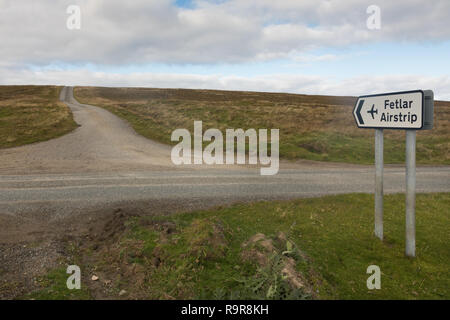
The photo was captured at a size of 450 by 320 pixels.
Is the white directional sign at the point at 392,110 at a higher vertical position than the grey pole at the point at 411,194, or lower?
higher

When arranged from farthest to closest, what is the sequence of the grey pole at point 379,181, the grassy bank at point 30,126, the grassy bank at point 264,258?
the grassy bank at point 30,126
the grey pole at point 379,181
the grassy bank at point 264,258

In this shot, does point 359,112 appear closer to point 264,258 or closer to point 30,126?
point 264,258

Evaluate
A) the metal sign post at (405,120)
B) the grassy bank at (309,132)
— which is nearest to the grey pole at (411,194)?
the metal sign post at (405,120)

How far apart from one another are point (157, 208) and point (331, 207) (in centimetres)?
470

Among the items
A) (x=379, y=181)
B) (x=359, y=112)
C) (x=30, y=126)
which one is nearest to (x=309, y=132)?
(x=359, y=112)

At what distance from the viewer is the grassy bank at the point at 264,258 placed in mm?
4270

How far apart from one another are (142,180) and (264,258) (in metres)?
7.79

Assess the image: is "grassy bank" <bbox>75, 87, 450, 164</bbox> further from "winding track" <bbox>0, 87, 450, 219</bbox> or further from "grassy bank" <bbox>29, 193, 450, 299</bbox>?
"grassy bank" <bbox>29, 193, 450, 299</bbox>

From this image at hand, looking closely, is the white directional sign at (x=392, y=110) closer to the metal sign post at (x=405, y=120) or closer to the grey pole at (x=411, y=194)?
the metal sign post at (x=405, y=120)

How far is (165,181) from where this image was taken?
37.8 feet

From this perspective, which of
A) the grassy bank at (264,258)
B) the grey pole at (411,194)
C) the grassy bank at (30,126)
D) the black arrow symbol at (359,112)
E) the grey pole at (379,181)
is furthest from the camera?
the grassy bank at (30,126)

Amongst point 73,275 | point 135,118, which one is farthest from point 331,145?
point 135,118

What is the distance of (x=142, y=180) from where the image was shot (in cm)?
1162
